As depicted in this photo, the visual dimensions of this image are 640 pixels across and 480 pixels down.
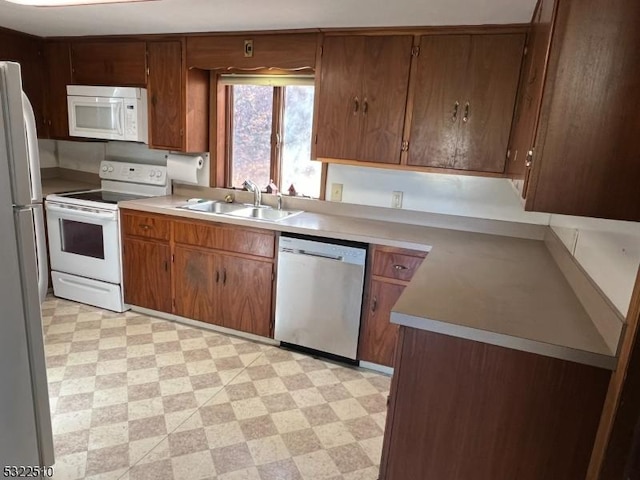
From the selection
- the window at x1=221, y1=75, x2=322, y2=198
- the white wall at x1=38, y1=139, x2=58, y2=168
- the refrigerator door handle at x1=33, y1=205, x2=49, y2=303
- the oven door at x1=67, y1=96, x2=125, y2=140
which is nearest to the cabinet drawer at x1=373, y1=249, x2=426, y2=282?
the window at x1=221, y1=75, x2=322, y2=198

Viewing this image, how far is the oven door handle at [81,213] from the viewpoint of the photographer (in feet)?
10.2

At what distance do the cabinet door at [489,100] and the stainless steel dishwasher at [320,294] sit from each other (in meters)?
0.87

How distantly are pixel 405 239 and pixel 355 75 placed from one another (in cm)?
108

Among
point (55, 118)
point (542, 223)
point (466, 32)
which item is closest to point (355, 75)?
point (466, 32)

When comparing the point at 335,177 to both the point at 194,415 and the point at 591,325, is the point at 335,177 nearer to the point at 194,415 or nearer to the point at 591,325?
the point at 194,415

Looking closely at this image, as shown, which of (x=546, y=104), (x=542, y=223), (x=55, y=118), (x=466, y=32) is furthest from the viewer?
(x=55, y=118)

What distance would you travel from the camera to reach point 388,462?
4.67ft

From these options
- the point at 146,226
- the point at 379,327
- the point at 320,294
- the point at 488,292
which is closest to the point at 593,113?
the point at 488,292

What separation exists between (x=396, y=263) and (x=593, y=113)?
145 centimetres

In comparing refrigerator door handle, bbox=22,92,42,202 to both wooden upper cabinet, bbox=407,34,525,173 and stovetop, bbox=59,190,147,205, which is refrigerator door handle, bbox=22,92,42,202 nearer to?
stovetop, bbox=59,190,147,205

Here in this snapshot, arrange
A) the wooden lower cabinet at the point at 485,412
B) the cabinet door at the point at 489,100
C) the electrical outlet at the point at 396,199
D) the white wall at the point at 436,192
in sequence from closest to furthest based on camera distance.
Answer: the wooden lower cabinet at the point at 485,412, the cabinet door at the point at 489,100, the white wall at the point at 436,192, the electrical outlet at the point at 396,199

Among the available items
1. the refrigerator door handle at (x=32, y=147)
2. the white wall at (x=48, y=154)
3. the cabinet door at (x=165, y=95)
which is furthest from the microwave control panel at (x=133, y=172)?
the refrigerator door handle at (x=32, y=147)

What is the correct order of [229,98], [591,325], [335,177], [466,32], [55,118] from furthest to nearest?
1. [55,118]
2. [229,98]
3. [335,177]
4. [466,32]
5. [591,325]

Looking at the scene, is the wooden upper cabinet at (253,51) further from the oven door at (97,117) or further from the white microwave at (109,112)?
the oven door at (97,117)
